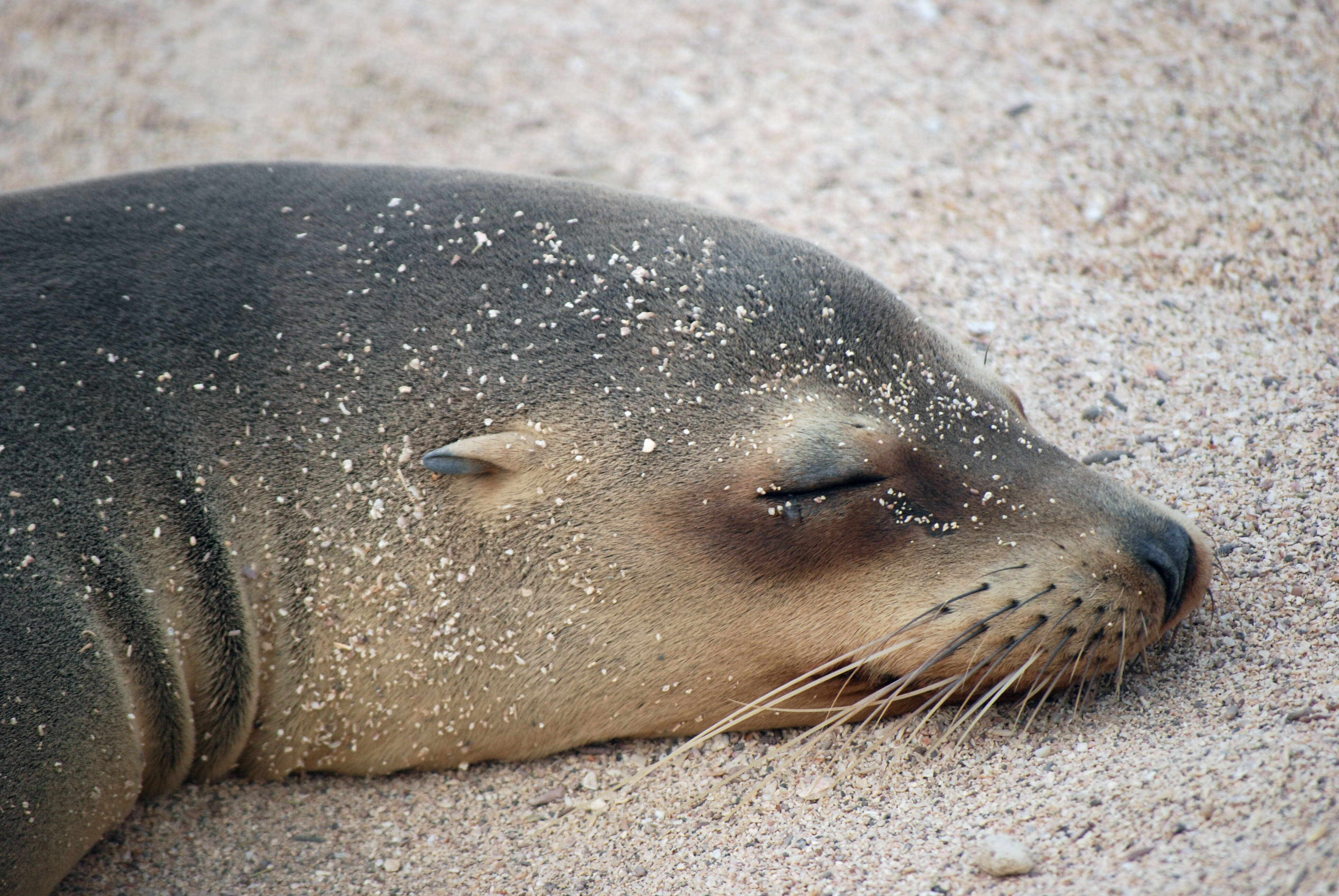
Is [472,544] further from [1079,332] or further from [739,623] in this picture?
[1079,332]

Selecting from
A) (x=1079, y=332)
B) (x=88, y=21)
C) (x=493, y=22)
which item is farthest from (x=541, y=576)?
(x=88, y=21)

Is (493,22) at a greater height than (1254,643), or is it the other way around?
(493,22)

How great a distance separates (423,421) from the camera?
9.29ft

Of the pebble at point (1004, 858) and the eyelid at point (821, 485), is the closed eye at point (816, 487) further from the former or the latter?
the pebble at point (1004, 858)

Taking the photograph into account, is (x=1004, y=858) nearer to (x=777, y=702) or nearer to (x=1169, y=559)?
(x=777, y=702)

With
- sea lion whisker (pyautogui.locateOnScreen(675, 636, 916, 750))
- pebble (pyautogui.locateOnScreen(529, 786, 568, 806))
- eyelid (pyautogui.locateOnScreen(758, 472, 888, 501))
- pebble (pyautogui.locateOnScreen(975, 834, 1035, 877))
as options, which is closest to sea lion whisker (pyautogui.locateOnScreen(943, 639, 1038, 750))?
sea lion whisker (pyautogui.locateOnScreen(675, 636, 916, 750))

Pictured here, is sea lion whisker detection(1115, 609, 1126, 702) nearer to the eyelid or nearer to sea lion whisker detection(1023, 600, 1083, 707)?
sea lion whisker detection(1023, 600, 1083, 707)

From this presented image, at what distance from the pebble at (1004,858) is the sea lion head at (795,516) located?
Answer: 43 cm

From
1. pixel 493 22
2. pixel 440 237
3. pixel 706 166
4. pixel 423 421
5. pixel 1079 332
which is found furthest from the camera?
pixel 493 22

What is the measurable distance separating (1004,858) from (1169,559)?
90 cm

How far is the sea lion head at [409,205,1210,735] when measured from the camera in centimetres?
275

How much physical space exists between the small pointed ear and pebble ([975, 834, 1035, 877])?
1.43 m

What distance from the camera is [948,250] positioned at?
15.0 feet

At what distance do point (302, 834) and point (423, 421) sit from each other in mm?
1284
